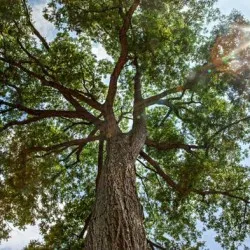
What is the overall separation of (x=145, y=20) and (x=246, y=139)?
581 centimetres

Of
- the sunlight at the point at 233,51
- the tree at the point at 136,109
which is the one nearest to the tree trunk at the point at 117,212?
the tree at the point at 136,109

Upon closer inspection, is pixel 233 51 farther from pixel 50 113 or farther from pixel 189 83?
pixel 50 113

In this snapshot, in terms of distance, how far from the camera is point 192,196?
1269 cm

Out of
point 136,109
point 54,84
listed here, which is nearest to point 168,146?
point 136,109

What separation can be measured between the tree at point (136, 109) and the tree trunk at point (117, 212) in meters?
1.43

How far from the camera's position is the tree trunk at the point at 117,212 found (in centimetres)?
462

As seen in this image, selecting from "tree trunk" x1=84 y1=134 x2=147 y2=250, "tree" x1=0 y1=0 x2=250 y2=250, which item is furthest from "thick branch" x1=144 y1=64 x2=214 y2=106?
"tree trunk" x1=84 y1=134 x2=147 y2=250

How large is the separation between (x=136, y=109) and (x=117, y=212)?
596 centimetres

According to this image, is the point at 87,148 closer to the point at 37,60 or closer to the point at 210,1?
the point at 37,60

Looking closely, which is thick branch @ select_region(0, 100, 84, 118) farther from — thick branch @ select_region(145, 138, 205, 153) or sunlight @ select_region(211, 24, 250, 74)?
sunlight @ select_region(211, 24, 250, 74)

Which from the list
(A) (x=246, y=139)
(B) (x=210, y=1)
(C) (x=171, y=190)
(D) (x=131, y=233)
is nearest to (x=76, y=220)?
(C) (x=171, y=190)

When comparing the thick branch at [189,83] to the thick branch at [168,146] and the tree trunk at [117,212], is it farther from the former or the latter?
the tree trunk at [117,212]

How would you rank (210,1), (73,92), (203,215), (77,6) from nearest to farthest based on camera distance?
(77,6) < (73,92) < (210,1) < (203,215)

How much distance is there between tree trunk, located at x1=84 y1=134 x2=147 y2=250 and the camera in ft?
15.2
